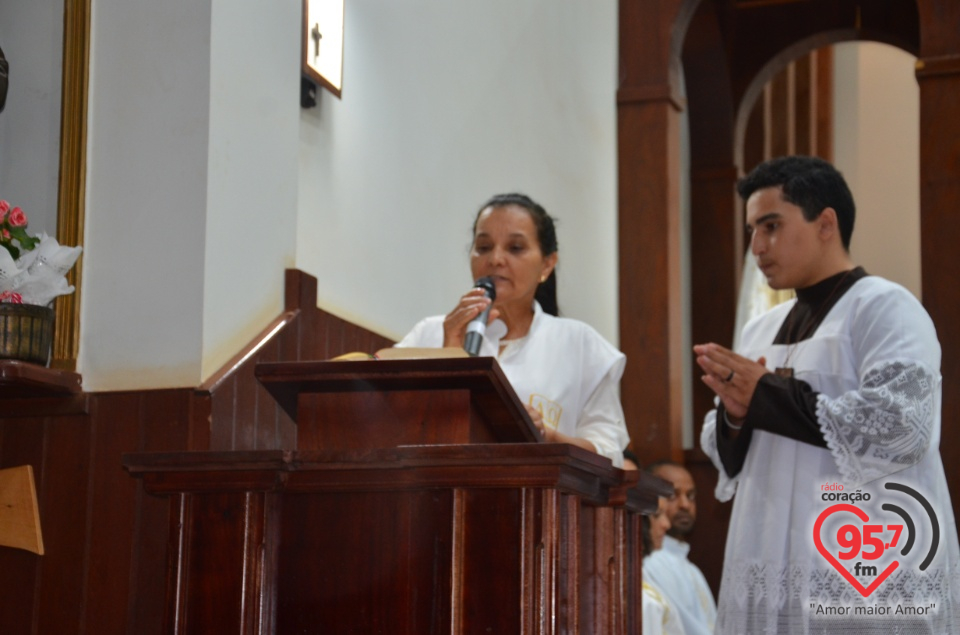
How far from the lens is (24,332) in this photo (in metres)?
2.58

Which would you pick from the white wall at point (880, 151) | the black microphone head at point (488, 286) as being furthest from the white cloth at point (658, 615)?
the white wall at point (880, 151)

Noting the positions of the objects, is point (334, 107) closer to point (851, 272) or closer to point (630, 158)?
point (851, 272)

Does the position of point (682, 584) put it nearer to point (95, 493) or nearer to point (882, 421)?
point (882, 421)

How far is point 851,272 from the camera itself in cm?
327

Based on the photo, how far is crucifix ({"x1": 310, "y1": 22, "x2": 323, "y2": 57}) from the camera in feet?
11.6

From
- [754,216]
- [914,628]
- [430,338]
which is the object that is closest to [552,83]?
[754,216]

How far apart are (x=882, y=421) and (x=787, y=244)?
57cm

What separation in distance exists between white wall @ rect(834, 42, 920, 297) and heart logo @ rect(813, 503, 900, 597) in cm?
800

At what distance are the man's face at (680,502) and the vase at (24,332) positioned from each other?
3.47 metres

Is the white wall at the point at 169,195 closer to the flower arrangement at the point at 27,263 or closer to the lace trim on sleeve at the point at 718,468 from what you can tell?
the flower arrangement at the point at 27,263

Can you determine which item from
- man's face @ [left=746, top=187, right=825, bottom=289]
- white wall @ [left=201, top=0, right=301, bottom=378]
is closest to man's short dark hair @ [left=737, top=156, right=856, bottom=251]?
man's face @ [left=746, top=187, right=825, bottom=289]

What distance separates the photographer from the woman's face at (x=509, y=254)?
3199 mm

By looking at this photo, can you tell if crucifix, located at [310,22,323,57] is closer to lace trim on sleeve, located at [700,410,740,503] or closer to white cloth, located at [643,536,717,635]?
lace trim on sleeve, located at [700,410,740,503]

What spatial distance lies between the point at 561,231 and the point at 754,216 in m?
2.63
